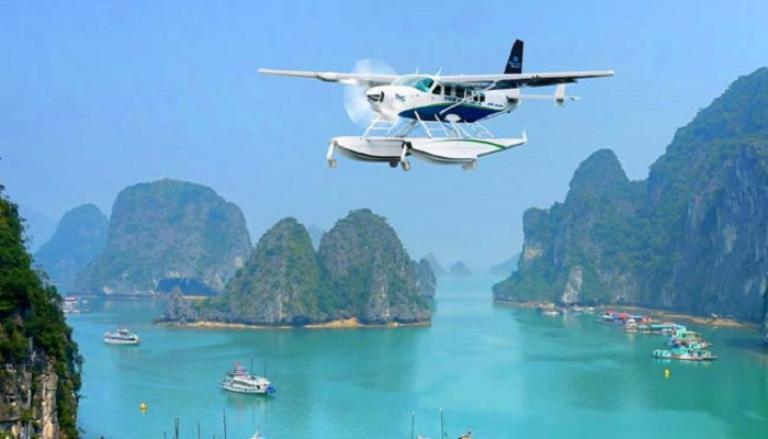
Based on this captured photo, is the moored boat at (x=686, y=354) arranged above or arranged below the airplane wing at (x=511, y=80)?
below

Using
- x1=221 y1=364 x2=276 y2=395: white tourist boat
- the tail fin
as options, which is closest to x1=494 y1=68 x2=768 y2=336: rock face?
x1=221 y1=364 x2=276 y2=395: white tourist boat

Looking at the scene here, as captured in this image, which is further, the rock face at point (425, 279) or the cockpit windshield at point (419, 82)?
the rock face at point (425, 279)

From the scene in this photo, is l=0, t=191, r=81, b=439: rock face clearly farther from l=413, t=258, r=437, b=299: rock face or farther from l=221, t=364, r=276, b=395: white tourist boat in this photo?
l=413, t=258, r=437, b=299: rock face

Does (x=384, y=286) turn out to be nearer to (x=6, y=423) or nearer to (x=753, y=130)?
(x=753, y=130)

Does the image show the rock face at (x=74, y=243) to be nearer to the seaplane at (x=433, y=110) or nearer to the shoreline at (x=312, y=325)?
the shoreline at (x=312, y=325)

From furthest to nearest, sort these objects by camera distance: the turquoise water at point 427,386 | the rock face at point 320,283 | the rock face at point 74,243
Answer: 1. the rock face at point 74,243
2. the rock face at point 320,283
3. the turquoise water at point 427,386

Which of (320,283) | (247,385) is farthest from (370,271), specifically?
(247,385)

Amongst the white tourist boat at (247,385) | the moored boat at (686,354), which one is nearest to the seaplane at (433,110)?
the white tourist boat at (247,385)
